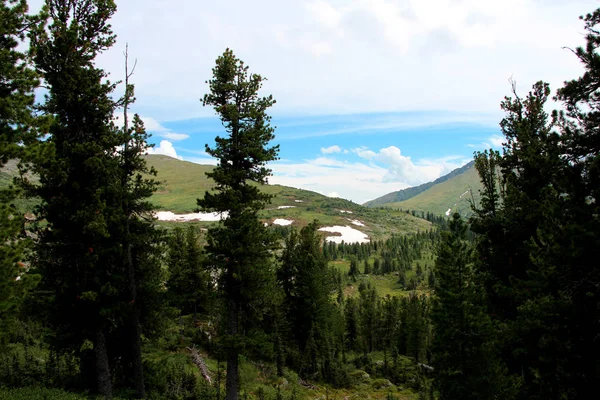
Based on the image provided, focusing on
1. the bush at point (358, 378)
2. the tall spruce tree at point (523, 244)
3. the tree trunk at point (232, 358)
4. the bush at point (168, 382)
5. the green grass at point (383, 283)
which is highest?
the tall spruce tree at point (523, 244)

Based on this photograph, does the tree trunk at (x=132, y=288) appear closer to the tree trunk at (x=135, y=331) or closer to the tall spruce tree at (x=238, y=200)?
the tree trunk at (x=135, y=331)

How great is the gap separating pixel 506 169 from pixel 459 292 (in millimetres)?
7082

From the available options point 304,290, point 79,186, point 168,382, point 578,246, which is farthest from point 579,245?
point 304,290

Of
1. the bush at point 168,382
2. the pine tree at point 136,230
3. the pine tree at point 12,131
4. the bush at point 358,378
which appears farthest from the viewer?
the bush at point 358,378

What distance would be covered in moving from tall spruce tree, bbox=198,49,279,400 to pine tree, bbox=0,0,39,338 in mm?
8325

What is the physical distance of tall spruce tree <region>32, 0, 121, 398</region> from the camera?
14.4 meters

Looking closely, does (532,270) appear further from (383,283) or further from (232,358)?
(383,283)

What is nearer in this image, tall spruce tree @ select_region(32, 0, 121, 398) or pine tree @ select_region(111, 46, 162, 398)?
tall spruce tree @ select_region(32, 0, 121, 398)

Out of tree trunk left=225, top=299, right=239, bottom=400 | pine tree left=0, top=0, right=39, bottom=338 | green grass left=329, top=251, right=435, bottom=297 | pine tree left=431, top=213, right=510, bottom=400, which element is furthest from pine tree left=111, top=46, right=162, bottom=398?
green grass left=329, top=251, right=435, bottom=297

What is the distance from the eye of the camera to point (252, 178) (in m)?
18.7

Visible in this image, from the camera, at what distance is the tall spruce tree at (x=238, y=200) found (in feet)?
58.8

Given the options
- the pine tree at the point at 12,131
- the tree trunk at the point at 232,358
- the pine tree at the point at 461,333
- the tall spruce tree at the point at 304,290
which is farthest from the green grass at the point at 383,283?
the pine tree at the point at 12,131

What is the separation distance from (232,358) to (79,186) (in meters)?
10.8

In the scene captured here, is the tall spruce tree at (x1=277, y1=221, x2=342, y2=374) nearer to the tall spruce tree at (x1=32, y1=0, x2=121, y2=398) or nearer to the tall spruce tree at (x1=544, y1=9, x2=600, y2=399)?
the tall spruce tree at (x1=32, y1=0, x2=121, y2=398)
